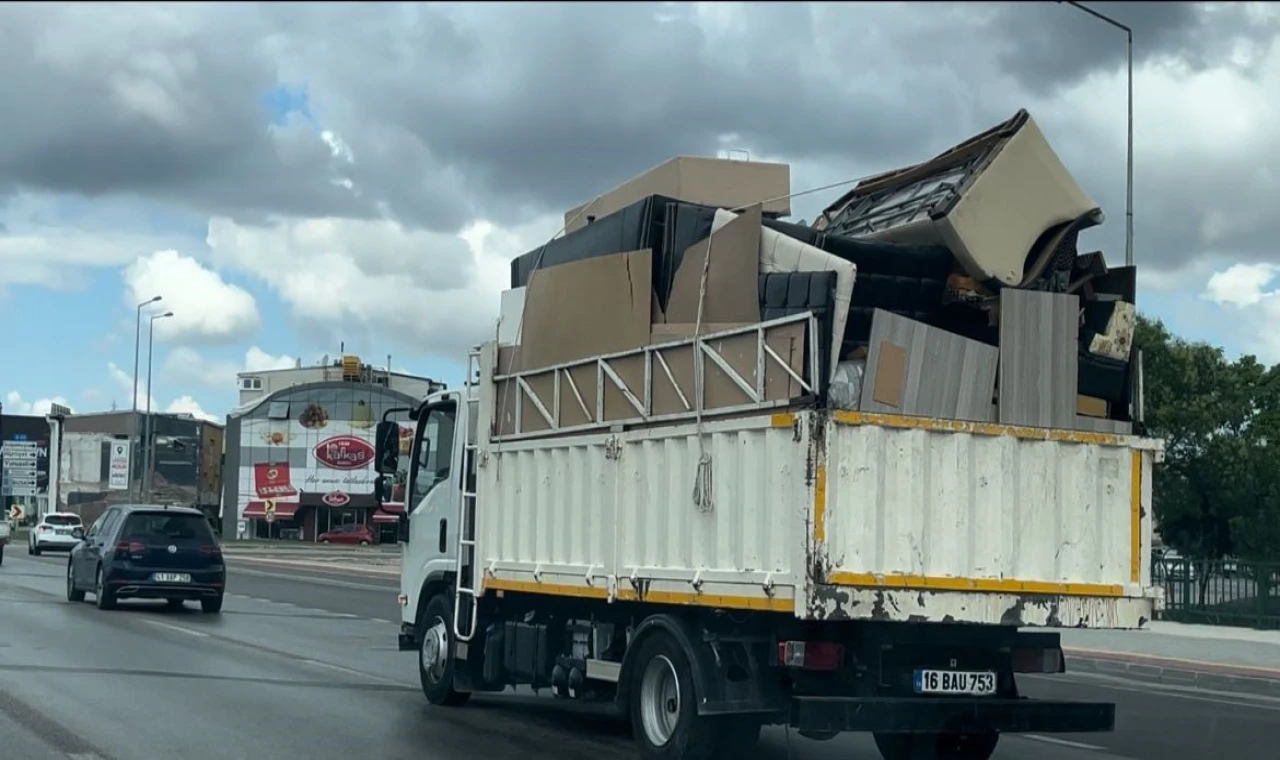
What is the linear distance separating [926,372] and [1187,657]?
40.8ft

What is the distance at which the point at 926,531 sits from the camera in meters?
8.23

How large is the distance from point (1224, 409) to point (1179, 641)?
11.4 meters

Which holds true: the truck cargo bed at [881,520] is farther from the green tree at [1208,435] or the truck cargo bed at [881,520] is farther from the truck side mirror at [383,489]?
the green tree at [1208,435]

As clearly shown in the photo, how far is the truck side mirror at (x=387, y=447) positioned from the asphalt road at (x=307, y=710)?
1.94 meters

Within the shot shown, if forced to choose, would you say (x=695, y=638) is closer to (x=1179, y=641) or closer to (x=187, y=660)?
(x=187, y=660)

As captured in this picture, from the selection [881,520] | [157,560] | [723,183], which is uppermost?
[723,183]

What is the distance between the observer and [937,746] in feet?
32.6

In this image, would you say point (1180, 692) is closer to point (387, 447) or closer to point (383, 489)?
point (383, 489)

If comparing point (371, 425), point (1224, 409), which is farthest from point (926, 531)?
point (371, 425)

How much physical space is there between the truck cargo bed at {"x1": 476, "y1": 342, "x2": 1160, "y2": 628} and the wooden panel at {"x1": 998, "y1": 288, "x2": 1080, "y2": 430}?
5.9 inches

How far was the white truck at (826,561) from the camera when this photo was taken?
801 cm

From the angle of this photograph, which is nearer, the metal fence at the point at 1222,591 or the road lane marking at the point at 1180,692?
the road lane marking at the point at 1180,692

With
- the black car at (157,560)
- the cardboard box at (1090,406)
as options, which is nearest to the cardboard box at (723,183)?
the cardboard box at (1090,406)

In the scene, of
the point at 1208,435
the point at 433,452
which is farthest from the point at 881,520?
the point at 1208,435
